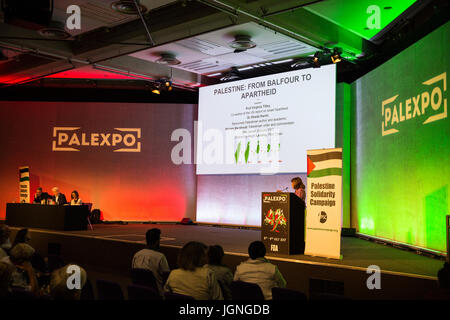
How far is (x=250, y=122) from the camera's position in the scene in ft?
35.5

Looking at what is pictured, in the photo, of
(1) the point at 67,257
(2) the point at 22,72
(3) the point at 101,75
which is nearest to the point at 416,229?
(1) the point at 67,257

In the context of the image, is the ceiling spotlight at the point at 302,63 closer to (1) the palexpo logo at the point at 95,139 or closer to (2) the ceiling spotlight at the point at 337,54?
(2) the ceiling spotlight at the point at 337,54

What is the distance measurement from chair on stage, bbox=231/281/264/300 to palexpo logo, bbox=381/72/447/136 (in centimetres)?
439

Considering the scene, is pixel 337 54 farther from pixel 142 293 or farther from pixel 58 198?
pixel 142 293

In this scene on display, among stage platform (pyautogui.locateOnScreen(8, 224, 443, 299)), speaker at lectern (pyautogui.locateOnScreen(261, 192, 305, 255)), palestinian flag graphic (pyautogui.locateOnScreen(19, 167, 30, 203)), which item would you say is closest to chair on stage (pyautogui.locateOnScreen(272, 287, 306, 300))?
stage platform (pyautogui.locateOnScreen(8, 224, 443, 299))

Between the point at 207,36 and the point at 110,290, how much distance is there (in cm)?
743

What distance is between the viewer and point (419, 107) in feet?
22.6

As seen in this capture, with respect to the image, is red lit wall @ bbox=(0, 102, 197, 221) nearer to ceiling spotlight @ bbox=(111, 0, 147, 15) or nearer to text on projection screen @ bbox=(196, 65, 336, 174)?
text on projection screen @ bbox=(196, 65, 336, 174)

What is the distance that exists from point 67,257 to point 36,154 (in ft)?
19.6

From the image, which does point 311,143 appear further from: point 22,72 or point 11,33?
point 22,72

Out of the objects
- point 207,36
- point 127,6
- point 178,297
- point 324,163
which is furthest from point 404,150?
point 178,297

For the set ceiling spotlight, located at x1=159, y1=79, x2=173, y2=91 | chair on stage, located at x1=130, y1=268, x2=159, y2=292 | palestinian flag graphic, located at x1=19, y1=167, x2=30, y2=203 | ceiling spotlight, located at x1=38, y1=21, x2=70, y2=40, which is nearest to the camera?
chair on stage, located at x1=130, y1=268, x2=159, y2=292

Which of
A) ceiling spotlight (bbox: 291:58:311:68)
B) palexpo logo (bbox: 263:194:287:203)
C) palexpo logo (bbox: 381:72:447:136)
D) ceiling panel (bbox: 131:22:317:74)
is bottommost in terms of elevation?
palexpo logo (bbox: 263:194:287:203)

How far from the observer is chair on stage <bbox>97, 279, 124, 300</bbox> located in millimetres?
3010
